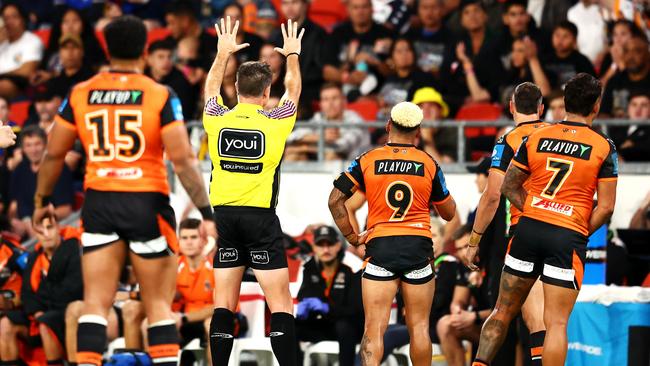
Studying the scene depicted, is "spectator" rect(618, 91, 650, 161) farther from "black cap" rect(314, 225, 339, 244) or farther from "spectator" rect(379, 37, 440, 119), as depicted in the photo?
"black cap" rect(314, 225, 339, 244)

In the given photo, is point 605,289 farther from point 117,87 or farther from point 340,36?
point 340,36

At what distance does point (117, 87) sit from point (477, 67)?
7.61 metres

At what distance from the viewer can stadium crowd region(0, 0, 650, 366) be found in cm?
1309

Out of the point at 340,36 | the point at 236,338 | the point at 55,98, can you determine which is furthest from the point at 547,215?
the point at 55,98

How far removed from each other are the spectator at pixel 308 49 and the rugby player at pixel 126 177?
7.10 meters

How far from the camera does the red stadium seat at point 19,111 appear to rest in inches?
717

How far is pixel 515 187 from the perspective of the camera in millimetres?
9789

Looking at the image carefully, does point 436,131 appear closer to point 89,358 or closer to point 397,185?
point 397,185

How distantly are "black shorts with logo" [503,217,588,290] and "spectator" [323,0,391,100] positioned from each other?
23.1ft

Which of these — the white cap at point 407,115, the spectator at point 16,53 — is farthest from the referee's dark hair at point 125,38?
the spectator at point 16,53

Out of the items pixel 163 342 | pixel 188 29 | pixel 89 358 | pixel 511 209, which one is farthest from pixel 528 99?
pixel 188 29

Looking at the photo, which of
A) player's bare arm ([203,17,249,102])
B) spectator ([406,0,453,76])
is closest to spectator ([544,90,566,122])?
spectator ([406,0,453,76])

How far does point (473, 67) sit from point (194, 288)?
468 centimetres

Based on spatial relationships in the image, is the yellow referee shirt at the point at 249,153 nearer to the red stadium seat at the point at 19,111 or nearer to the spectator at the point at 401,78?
the spectator at the point at 401,78
